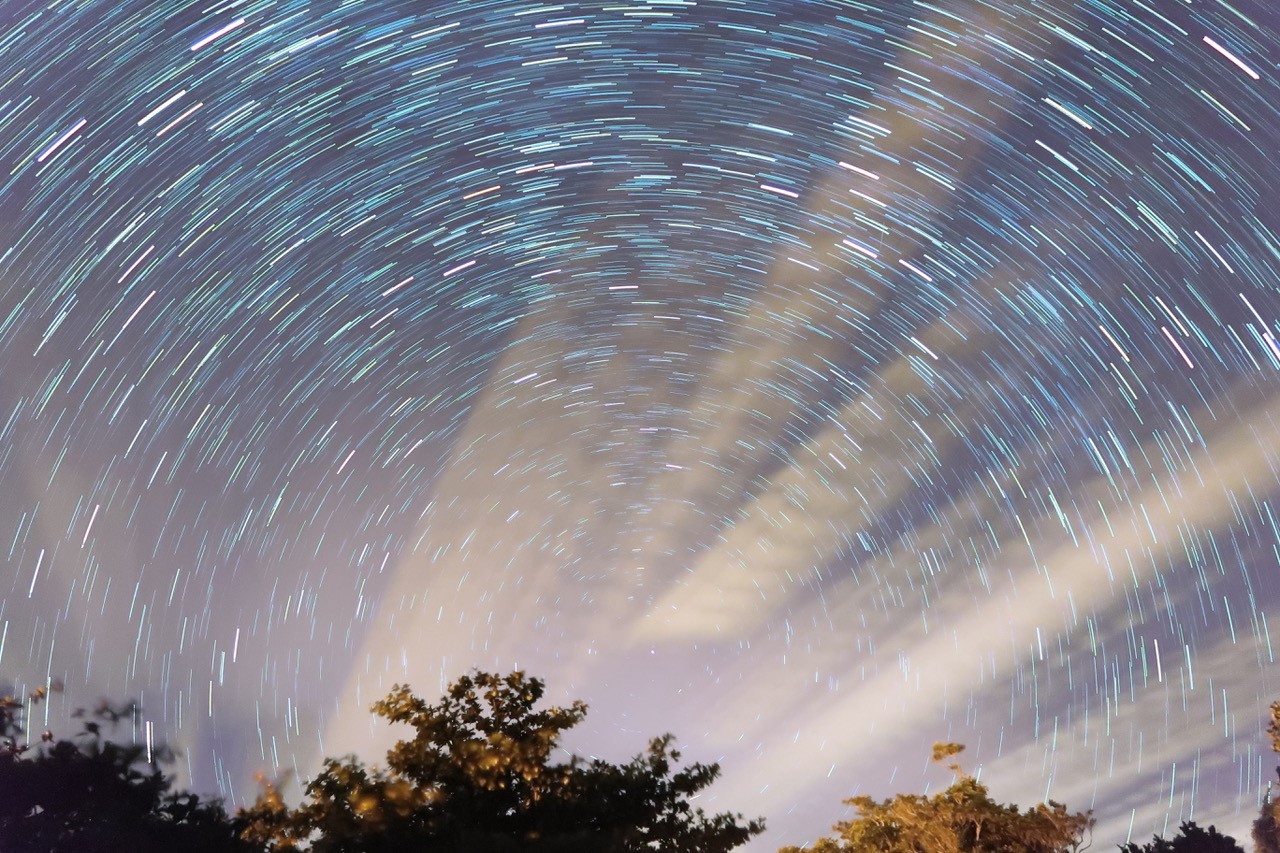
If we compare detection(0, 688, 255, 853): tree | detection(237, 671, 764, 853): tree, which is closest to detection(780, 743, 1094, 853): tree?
detection(237, 671, 764, 853): tree

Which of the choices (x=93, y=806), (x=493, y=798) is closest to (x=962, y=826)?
(x=493, y=798)

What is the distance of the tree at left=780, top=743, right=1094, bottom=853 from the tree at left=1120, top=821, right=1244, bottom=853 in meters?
16.0

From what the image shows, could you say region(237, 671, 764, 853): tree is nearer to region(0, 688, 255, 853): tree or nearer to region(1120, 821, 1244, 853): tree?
region(0, 688, 255, 853): tree

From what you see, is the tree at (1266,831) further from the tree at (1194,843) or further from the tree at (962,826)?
the tree at (962,826)

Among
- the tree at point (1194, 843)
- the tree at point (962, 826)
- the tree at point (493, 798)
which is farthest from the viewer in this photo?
the tree at point (1194, 843)

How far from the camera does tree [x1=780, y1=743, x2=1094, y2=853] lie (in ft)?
85.4

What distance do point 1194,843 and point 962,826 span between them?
21114mm

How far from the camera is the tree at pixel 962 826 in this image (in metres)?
26.0

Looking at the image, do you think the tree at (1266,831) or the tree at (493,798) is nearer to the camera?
the tree at (493,798)

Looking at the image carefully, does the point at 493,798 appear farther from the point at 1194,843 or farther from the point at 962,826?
the point at 1194,843

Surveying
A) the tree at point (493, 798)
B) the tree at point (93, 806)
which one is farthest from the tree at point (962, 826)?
the tree at point (93, 806)

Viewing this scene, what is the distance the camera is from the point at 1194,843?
37438mm

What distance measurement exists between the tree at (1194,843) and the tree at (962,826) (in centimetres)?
1595

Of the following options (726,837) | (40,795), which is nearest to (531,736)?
(726,837)
